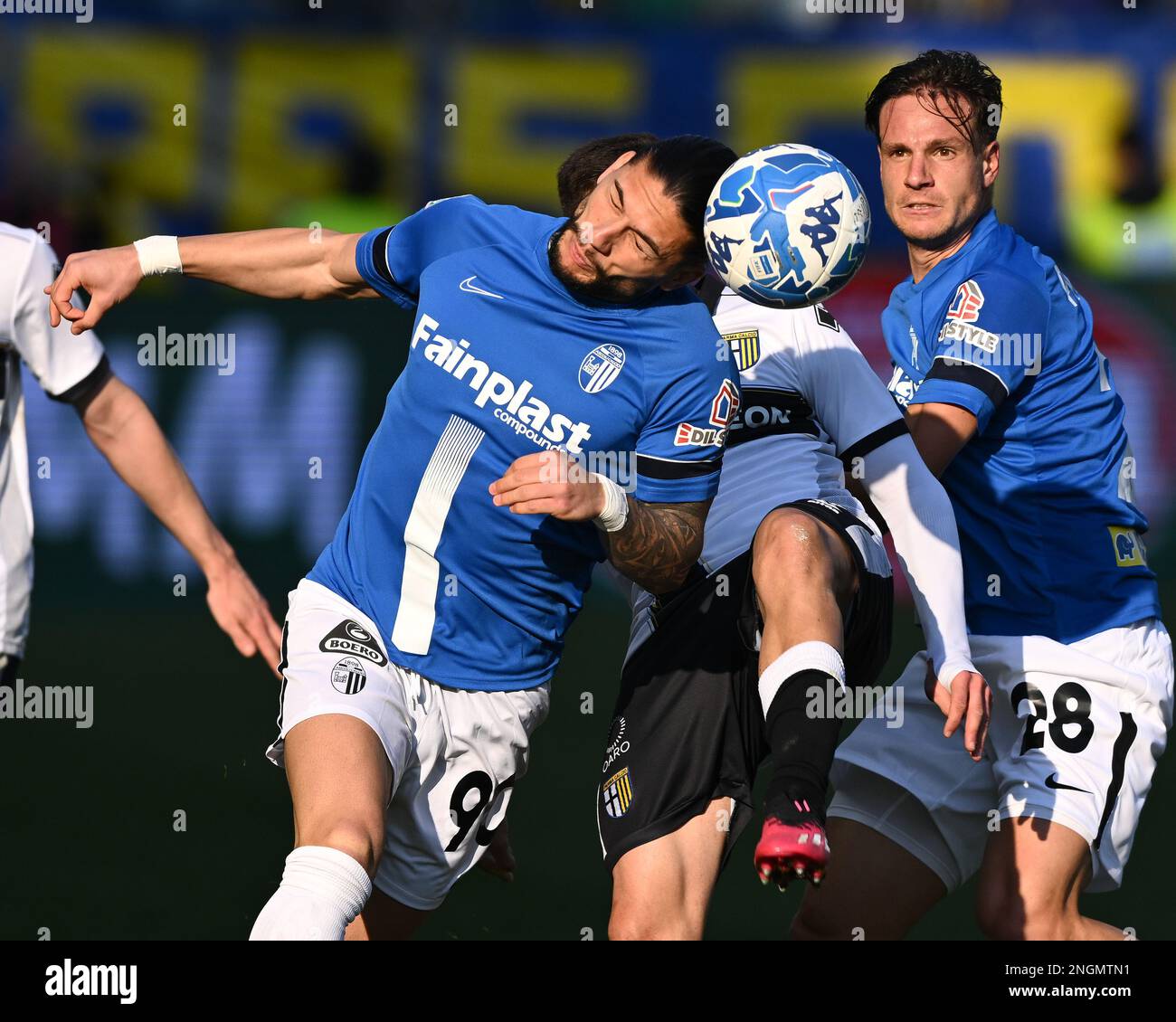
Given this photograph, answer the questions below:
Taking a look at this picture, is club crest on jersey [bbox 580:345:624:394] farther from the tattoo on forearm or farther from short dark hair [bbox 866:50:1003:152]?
short dark hair [bbox 866:50:1003:152]

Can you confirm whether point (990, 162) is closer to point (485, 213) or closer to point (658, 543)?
point (485, 213)

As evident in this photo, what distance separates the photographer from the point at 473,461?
170 inches

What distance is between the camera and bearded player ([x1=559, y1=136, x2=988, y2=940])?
4.18 m

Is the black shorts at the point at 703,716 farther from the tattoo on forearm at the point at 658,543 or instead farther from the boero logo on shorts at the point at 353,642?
the boero logo on shorts at the point at 353,642

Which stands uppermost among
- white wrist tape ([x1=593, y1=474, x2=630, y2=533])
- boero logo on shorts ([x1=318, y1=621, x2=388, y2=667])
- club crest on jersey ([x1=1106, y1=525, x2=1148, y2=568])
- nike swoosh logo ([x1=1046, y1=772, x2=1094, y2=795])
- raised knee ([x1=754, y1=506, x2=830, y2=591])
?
white wrist tape ([x1=593, y1=474, x2=630, y2=533])

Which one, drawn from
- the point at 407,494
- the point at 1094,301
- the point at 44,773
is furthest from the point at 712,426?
the point at 1094,301

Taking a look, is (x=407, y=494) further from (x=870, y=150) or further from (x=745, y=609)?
(x=870, y=150)

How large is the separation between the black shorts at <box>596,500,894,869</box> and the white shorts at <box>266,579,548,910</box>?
304 mm

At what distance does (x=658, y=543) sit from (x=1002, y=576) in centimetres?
122

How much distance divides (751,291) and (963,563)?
125 centimetres

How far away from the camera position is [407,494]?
4379 millimetres

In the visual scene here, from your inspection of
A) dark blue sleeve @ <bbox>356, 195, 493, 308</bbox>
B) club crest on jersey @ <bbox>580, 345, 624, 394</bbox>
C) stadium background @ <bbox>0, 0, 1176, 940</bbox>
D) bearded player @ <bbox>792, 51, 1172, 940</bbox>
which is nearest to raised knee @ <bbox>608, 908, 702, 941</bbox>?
bearded player @ <bbox>792, 51, 1172, 940</bbox>

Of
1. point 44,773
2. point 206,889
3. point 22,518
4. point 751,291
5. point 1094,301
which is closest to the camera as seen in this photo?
point 751,291

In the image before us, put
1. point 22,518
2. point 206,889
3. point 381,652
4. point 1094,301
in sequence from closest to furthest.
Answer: point 381,652 < point 22,518 < point 206,889 < point 1094,301
